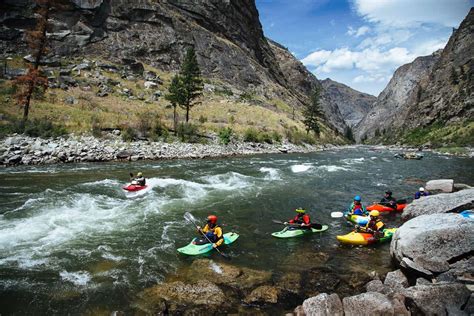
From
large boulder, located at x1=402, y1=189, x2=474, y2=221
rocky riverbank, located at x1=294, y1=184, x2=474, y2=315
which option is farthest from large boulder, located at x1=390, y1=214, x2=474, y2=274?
large boulder, located at x1=402, y1=189, x2=474, y2=221

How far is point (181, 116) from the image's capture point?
49.0m

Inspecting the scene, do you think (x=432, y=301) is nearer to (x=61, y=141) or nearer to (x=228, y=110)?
(x=61, y=141)

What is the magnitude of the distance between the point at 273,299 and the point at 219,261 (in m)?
2.66

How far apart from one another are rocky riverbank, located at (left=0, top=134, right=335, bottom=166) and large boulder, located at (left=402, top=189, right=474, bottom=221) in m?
24.1

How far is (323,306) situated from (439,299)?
2.28 meters

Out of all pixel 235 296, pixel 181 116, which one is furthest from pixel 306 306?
pixel 181 116

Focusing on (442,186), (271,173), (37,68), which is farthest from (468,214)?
(37,68)

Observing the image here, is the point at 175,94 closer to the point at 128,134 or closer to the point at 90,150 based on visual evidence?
the point at 128,134

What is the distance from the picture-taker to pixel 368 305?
628 cm

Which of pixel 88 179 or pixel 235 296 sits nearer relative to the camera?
pixel 235 296

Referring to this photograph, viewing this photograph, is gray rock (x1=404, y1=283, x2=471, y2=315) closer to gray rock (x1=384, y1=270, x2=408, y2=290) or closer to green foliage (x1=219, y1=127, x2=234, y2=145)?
gray rock (x1=384, y1=270, x2=408, y2=290)

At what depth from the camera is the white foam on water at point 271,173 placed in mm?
25087

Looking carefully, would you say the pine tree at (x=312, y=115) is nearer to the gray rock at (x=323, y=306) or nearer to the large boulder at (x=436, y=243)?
the large boulder at (x=436, y=243)

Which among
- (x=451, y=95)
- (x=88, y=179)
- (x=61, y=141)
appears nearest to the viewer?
(x=88, y=179)
